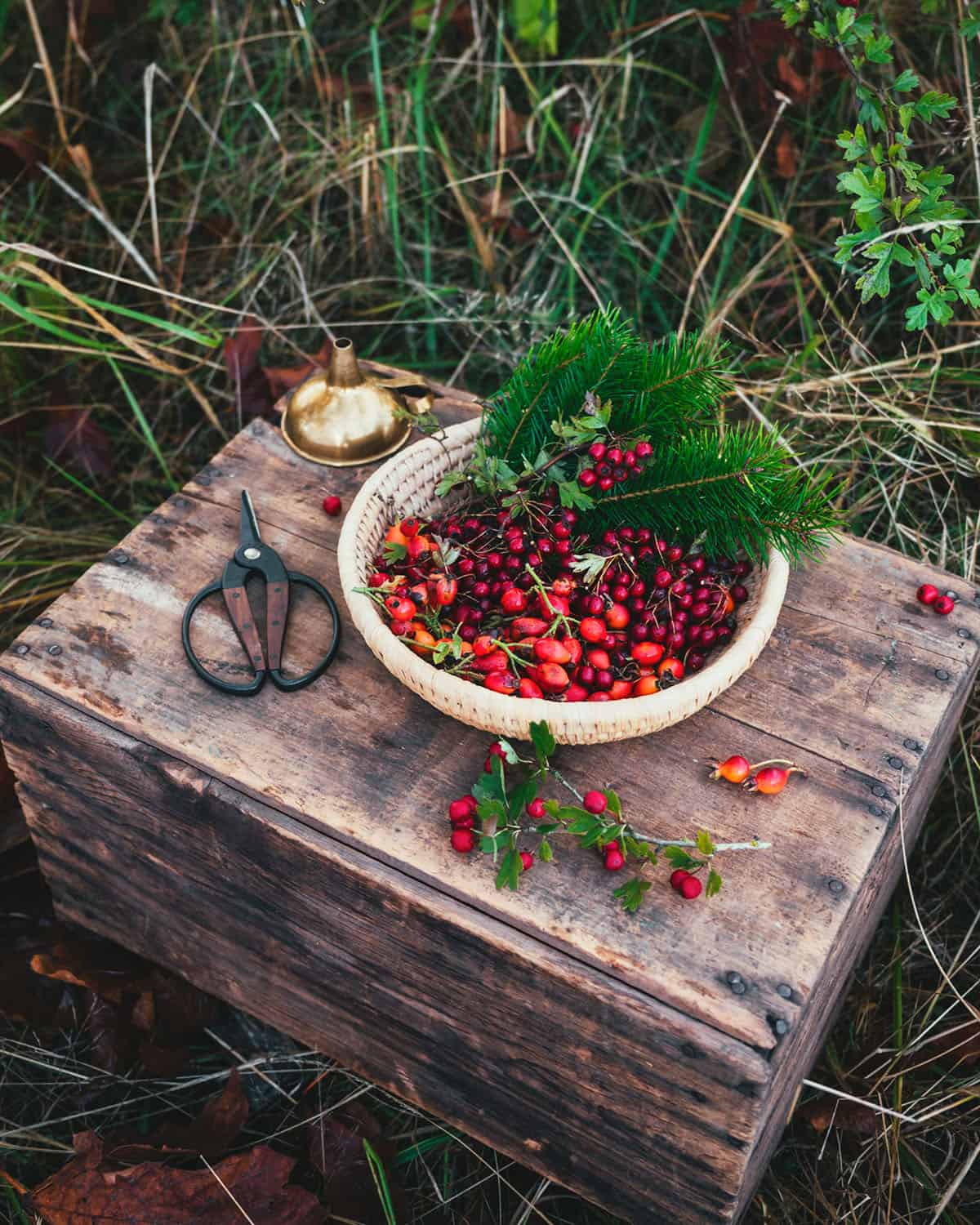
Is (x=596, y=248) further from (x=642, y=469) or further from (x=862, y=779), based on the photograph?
(x=862, y=779)

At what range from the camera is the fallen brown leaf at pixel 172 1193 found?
167 centimetres

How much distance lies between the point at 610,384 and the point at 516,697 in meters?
0.49

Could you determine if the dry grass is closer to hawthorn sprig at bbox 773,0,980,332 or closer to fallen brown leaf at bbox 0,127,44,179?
fallen brown leaf at bbox 0,127,44,179

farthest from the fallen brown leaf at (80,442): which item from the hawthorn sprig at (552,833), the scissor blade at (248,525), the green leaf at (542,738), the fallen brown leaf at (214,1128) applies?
the green leaf at (542,738)

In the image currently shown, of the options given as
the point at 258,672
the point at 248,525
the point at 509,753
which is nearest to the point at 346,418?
the point at 248,525

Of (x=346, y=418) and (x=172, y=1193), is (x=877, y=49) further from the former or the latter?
(x=172, y=1193)

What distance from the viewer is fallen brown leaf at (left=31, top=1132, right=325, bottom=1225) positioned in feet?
5.47

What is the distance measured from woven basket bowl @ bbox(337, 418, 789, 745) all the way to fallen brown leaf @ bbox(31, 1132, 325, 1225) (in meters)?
0.79

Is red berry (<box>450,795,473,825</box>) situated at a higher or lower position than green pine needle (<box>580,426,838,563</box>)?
lower

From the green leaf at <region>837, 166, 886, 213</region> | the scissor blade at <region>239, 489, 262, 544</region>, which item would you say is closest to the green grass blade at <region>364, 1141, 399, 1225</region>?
the scissor blade at <region>239, 489, 262, 544</region>

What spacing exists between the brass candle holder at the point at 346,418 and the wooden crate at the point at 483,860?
0.08m

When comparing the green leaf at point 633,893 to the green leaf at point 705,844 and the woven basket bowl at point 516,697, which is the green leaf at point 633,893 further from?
the woven basket bowl at point 516,697

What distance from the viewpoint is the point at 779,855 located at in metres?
1.46

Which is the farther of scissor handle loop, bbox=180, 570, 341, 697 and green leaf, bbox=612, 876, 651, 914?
scissor handle loop, bbox=180, 570, 341, 697
